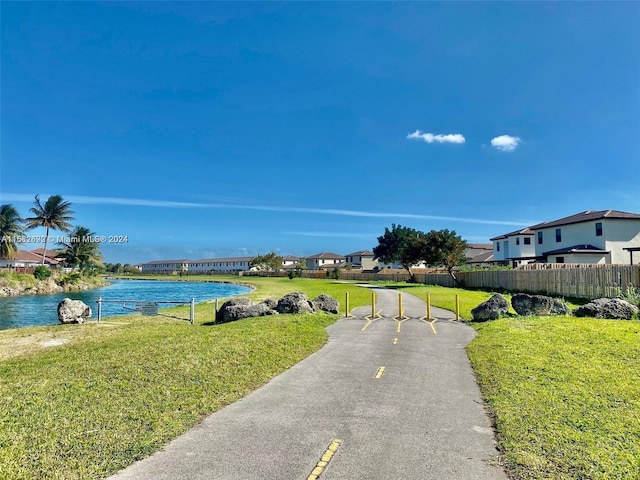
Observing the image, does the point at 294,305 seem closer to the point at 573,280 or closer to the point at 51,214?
the point at 573,280

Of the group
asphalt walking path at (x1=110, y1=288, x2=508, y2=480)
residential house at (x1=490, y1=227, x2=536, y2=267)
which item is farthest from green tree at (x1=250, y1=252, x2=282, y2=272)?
asphalt walking path at (x1=110, y1=288, x2=508, y2=480)

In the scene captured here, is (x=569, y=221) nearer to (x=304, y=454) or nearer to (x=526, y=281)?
(x=526, y=281)

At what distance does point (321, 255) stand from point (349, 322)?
116 m

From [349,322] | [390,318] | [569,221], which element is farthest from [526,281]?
[349,322]

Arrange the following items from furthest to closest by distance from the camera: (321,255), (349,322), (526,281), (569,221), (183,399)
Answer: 1. (321,255)
2. (569,221)
3. (526,281)
4. (349,322)
5. (183,399)

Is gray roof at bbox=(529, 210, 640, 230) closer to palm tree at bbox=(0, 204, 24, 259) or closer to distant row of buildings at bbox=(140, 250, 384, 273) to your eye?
distant row of buildings at bbox=(140, 250, 384, 273)

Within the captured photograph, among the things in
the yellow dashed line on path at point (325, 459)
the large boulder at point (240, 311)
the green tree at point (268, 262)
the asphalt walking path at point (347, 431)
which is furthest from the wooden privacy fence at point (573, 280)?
the green tree at point (268, 262)

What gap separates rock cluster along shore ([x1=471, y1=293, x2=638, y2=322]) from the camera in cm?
1747

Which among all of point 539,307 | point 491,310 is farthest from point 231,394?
point 539,307

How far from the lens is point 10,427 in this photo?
560 cm

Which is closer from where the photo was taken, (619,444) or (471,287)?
(619,444)

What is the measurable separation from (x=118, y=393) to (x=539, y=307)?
18.0 m

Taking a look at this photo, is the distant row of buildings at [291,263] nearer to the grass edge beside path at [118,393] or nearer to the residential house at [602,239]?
the residential house at [602,239]

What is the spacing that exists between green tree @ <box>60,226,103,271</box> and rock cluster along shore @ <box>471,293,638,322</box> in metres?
75.3
